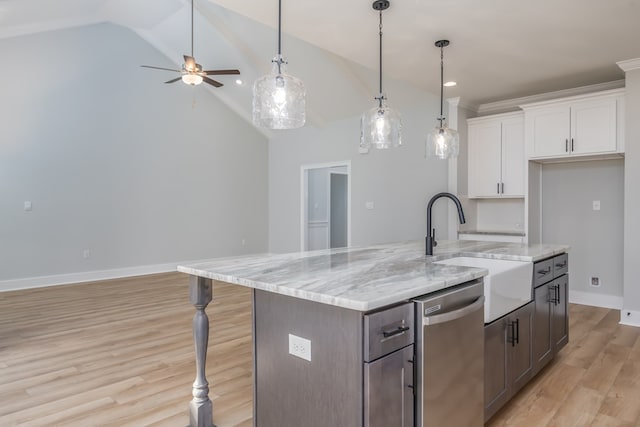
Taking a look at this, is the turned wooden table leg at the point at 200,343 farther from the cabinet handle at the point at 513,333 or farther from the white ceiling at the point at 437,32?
the white ceiling at the point at 437,32

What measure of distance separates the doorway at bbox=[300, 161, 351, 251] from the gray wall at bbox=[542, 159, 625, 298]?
327 cm

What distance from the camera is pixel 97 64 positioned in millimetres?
5941

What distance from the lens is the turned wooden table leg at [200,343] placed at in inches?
77.7

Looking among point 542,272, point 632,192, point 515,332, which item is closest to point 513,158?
point 632,192

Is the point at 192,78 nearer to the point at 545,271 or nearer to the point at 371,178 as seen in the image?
the point at 371,178

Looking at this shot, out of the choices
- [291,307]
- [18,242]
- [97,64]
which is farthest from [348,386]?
[97,64]

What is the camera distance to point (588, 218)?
466 centimetres

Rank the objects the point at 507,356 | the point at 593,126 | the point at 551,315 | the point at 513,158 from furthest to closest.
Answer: the point at 513,158
the point at 593,126
the point at 551,315
the point at 507,356

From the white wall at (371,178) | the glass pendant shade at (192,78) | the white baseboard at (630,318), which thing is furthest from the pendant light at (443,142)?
the glass pendant shade at (192,78)

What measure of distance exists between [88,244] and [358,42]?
504 cm

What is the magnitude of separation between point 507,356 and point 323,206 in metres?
6.31

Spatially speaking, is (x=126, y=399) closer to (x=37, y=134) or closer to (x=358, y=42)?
(x=358, y=42)

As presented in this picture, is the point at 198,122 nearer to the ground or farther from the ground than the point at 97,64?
nearer to the ground

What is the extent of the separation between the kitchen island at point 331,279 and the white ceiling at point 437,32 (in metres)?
1.79
